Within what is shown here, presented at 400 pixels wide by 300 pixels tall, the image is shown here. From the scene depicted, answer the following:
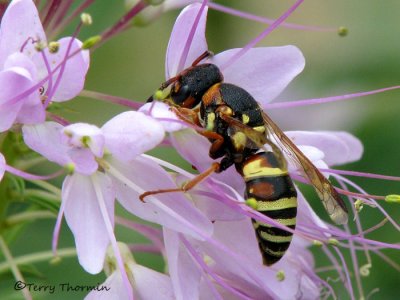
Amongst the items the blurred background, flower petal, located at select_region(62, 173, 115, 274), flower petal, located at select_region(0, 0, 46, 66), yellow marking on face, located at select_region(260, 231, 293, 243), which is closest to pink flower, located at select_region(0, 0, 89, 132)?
flower petal, located at select_region(0, 0, 46, 66)

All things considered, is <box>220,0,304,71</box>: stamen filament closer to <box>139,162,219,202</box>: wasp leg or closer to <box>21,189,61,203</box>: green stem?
<box>139,162,219,202</box>: wasp leg

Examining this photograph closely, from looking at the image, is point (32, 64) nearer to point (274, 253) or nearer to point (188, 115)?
point (188, 115)

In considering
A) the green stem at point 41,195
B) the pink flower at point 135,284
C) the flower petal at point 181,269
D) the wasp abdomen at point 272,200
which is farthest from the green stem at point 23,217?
the wasp abdomen at point 272,200

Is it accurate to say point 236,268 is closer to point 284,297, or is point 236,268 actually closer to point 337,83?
point 284,297

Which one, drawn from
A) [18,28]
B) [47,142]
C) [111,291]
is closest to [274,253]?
[111,291]

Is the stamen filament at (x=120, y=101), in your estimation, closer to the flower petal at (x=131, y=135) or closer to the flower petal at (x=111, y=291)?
the flower petal at (x=131, y=135)

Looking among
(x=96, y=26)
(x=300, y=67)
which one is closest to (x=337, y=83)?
(x=96, y=26)
